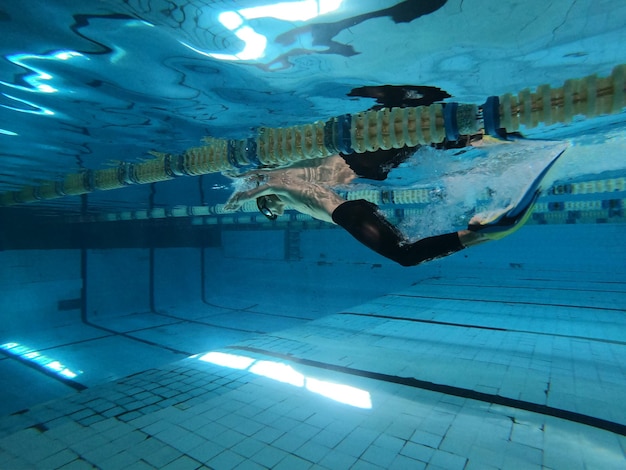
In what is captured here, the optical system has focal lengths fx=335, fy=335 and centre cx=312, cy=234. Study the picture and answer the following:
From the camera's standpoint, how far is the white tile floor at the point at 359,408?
232cm

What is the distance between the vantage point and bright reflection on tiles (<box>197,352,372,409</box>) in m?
3.12

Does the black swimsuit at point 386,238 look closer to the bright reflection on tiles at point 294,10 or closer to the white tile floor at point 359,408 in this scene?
the white tile floor at point 359,408

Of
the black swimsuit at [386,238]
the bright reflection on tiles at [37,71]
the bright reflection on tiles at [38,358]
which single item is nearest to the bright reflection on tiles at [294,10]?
the black swimsuit at [386,238]

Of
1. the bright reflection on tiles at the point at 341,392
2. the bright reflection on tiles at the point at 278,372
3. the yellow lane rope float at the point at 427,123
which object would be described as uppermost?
the yellow lane rope float at the point at 427,123

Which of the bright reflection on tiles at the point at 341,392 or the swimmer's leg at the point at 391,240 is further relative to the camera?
the bright reflection on tiles at the point at 341,392

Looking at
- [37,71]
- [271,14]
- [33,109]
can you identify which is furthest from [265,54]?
[33,109]

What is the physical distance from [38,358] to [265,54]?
9900 millimetres

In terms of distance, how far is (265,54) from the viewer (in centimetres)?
331

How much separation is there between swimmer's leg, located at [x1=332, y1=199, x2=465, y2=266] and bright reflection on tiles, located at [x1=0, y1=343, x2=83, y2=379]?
25.5 feet

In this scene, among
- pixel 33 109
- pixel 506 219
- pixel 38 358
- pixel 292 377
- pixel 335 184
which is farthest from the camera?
pixel 38 358

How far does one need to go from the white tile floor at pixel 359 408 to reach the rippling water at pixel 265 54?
3.26 meters

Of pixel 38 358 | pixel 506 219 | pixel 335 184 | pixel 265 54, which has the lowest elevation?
pixel 38 358

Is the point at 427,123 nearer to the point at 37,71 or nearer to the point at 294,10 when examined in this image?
the point at 294,10

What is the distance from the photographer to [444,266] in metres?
12.4
